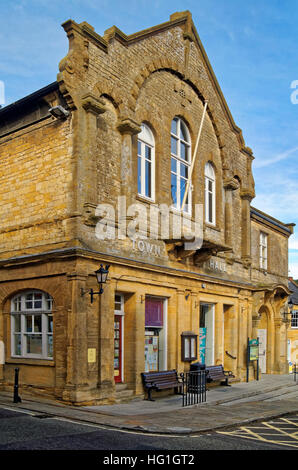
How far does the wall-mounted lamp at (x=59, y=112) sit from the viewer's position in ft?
48.1

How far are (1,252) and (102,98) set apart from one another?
5622 mm

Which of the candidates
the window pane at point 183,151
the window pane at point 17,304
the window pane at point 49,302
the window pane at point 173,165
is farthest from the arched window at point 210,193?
the window pane at point 17,304

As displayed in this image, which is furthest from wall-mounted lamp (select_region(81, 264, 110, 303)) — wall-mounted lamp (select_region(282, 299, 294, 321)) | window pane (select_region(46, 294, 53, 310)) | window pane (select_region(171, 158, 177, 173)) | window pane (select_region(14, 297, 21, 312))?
wall-mounted lamp (select_region(282, 299, 294, 321))

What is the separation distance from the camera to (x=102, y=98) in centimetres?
1577

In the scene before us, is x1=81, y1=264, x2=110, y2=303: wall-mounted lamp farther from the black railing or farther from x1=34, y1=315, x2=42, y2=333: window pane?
the black railing

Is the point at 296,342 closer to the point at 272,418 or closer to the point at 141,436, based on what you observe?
the point at 272,418

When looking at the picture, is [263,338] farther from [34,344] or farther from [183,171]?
[34,344]

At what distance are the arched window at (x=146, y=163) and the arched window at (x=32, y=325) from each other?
4.68m

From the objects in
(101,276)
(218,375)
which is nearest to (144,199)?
(101,276)

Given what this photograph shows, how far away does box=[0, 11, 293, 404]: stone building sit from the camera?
1442cm

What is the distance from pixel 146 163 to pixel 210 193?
4.92 metres

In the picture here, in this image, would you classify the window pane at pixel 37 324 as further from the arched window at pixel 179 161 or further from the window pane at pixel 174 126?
the window pane at pixel 174 126
